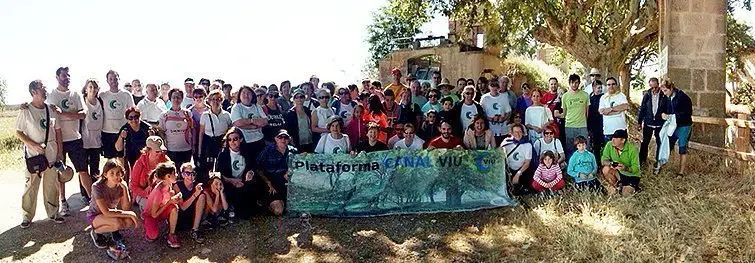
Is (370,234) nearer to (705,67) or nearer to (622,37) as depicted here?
(705,67)

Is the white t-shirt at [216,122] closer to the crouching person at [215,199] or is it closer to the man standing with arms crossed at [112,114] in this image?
the crouching person at [215,199]

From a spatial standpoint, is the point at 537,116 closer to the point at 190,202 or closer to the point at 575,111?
the point at 575,111

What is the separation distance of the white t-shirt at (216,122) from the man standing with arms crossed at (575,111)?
4347mm

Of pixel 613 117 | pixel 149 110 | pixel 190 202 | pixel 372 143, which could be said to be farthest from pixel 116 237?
pixel 613 117

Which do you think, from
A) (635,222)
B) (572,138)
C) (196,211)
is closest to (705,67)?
(572,138)

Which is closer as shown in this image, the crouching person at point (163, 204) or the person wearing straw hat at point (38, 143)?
the crouching person at point (163, 204)

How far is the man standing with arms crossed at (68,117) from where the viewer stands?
5723 millimetres

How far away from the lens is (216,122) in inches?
249

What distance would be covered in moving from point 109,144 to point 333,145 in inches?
102

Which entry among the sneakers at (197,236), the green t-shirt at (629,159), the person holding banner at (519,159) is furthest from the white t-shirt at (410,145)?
the sneakers at (197,236)

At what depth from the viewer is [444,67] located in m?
26.0

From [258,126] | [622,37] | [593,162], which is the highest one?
[622,37]

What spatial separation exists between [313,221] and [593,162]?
11.0 feet

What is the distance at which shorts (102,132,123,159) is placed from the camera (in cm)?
626
